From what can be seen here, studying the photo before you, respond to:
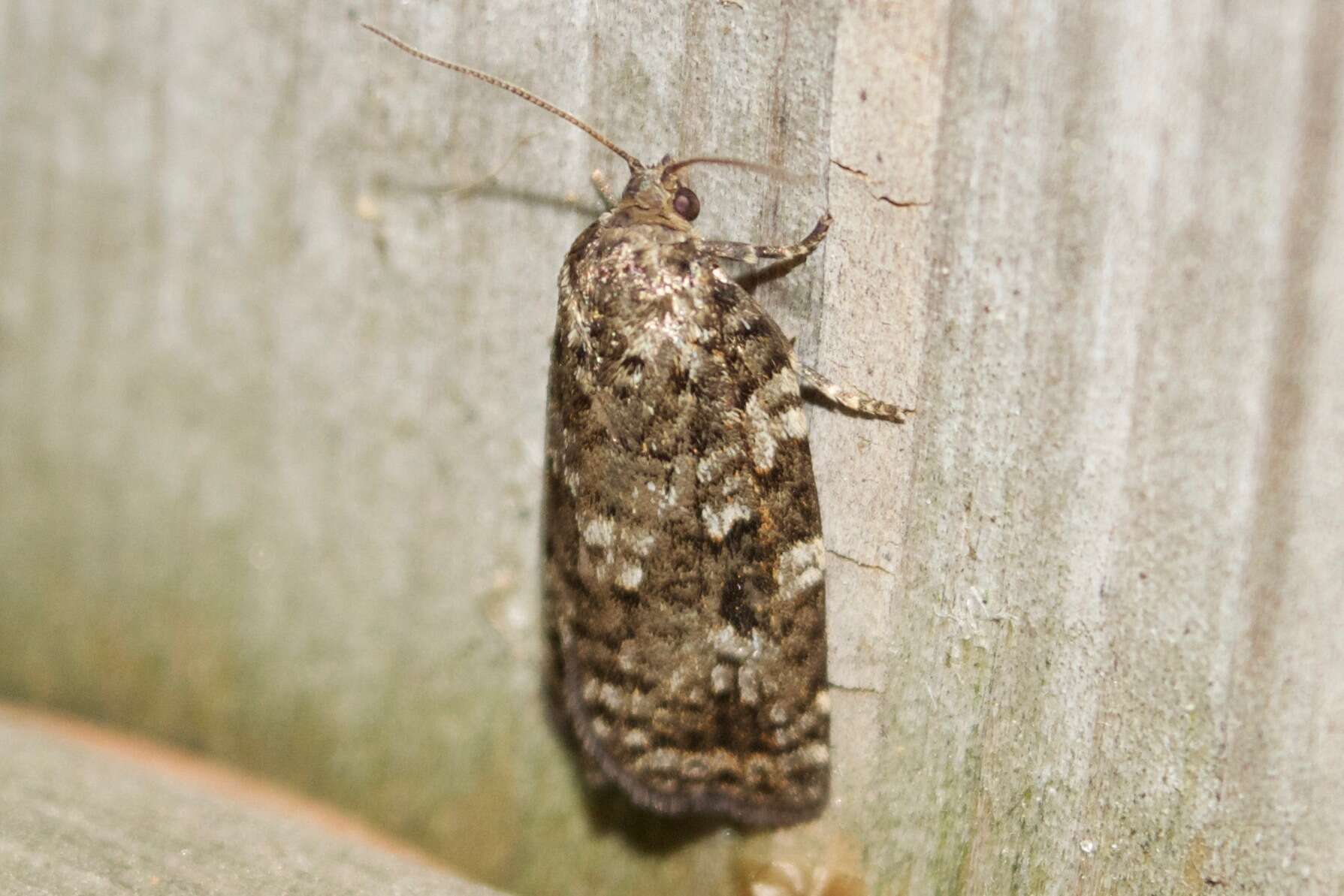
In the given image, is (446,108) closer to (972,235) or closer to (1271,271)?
(972,235)

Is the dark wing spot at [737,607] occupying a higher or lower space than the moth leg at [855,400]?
lower

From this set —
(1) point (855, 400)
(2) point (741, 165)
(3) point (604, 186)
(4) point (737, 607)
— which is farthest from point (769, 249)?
(4) point (737, 607)

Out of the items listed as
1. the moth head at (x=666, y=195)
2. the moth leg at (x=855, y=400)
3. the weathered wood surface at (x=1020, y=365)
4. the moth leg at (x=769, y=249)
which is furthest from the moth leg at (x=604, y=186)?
the moth leg at (x=855, y=400)

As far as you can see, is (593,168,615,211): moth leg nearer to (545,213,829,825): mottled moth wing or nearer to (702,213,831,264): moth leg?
(545,213,829,825): mottled moth wing

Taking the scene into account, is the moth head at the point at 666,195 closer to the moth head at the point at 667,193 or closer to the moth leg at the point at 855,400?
the moth head at the point at 667,193

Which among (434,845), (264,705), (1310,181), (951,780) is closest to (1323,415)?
(1310,181)

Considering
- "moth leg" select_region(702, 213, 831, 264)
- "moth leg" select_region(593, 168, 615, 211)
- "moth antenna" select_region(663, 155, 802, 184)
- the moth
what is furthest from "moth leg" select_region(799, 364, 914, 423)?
"moth leg" select_region(593, 168, 615, 211)
